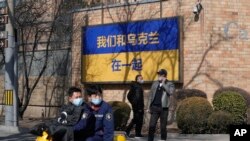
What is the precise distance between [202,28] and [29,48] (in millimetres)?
9607

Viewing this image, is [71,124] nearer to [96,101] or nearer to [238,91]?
[96,101]

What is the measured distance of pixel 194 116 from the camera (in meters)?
16.7

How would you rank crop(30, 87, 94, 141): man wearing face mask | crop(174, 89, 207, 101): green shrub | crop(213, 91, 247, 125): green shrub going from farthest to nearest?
crop(174, 89, 207, 101): green shrub
crop(213, 91, 247, 125): green shrub
crop(30, 87, 94, 141): man wearing face mask

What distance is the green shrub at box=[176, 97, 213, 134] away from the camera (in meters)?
16.7

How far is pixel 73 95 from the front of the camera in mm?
7902

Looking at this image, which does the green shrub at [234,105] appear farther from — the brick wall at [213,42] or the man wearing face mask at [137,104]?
the man wearing face mask at [137,104]

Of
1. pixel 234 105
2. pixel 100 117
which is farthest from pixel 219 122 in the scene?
pixel 100 117

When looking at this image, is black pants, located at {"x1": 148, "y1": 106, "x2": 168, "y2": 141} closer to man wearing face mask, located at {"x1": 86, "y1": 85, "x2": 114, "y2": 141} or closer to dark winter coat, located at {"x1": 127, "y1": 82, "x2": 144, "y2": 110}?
dark winter coat, located at {"x1": 127, "y1": 82, "x2": 144, "y2": 110}

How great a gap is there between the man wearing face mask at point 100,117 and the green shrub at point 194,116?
358 inches

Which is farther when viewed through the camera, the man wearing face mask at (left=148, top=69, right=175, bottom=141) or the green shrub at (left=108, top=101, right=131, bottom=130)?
the green shrub at (left=108, top=101, right=131, bottom=130)

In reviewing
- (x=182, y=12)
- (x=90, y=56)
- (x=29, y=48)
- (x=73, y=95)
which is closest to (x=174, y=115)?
(x=182, y=12)

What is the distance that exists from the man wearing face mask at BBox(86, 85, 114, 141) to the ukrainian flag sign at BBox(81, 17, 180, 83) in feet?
40.3

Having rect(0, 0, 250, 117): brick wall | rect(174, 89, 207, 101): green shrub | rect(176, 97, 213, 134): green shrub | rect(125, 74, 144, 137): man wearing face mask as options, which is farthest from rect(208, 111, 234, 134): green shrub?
rect(0, 0, 250, 117): brick wall

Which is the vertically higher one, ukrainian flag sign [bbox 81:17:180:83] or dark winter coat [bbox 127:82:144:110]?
ukrainian flag sign [bbox 81:17:180:83]
